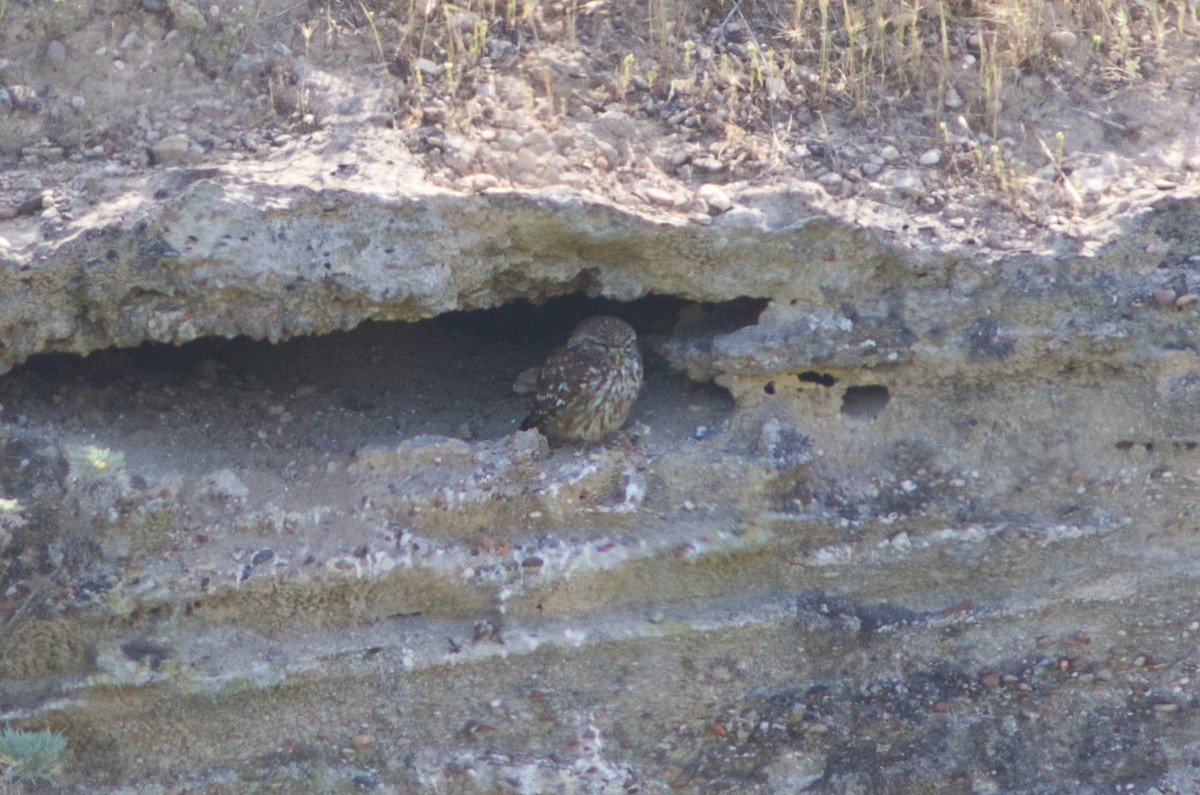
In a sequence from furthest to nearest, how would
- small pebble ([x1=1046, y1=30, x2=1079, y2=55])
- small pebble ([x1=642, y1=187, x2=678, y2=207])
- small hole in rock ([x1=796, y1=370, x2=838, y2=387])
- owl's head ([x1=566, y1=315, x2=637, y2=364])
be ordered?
small pebble ([x1=1046, y1=30, x2=1079, y2=55]) → owl's head ([x1=566, y1=315, x2=637, y2=364]) → small hole in rock ([x1=796, y1=370, x2=838, y2=387]) → small pebble ([x1=642, y1=187, x2=678, y2=207])

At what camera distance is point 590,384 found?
5070 mm

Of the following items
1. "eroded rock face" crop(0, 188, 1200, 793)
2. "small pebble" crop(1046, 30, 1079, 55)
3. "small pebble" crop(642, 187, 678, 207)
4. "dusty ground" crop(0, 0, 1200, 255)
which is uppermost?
"small pebble" crop(1046, 30, 1079, 55)

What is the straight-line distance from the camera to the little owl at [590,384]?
5.10 meters

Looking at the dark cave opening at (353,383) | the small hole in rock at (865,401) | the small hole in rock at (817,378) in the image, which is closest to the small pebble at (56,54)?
the dark cave opening at (353,383)

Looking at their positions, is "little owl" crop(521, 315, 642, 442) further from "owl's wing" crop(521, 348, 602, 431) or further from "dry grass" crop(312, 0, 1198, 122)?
"dry grass" crop(312, 0, 1198, 122)

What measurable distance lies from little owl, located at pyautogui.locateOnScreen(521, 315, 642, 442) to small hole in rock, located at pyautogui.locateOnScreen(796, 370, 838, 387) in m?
0.71

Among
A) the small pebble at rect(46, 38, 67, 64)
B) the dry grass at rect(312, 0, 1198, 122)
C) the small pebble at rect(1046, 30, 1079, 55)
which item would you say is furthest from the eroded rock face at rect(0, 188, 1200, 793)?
the small pebble at rect(1046, 30, 1079, 55)

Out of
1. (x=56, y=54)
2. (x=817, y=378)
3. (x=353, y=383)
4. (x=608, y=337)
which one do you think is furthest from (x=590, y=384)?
(x=56, y=54)

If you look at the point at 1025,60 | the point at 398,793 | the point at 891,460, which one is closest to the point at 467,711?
the point at 398,793

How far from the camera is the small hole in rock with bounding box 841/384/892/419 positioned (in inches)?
201

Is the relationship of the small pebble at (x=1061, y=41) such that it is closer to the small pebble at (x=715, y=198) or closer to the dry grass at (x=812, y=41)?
the dry grass at (x=812, y=41)

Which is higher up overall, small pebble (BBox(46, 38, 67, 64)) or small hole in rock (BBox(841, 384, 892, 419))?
small pebble (BBox(46, 38, 67, 64))

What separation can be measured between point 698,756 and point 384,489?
1651 mm

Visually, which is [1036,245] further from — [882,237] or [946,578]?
[946,578]
